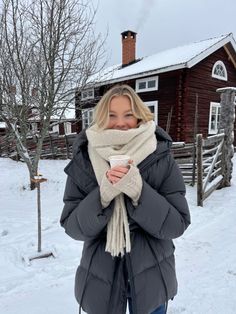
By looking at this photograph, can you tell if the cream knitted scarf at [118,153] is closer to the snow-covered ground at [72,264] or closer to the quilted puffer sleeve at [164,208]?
the quilted puffer sleeve at [164,208]

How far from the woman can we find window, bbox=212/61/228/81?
14.4 m

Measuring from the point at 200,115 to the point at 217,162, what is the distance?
25.2 feet

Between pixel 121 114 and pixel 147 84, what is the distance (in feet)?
43.4

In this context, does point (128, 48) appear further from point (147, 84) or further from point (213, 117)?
point (213, 117)

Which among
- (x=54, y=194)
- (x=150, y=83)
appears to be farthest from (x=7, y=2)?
(x=150, y=83)

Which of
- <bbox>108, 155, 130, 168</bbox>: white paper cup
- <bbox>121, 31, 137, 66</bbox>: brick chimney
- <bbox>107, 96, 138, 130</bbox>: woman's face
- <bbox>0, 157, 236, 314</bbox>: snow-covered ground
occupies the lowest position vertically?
<bbox>0, 157, 236, 314</bbox>: snow-covered ground

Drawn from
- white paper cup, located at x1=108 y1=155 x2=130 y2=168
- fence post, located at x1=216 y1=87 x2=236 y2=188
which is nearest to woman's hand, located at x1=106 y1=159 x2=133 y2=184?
white paper cup, located at x1=108 y1=155 x2=130 y2=168

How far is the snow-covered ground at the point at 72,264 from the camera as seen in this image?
2.78m

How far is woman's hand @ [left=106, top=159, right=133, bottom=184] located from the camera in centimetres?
130

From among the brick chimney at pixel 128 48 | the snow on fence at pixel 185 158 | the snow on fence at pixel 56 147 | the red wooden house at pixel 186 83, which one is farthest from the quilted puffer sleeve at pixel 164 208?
the brick chimney at pixel 128 48

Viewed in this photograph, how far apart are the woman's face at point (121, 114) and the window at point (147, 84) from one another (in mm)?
12782

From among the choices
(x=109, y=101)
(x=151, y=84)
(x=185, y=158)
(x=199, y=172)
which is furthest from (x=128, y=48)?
(x=109, y=101)

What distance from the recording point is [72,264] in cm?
361

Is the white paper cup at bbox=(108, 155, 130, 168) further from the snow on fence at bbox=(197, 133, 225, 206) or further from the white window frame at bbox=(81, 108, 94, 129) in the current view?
the white window frame at bbox=(81, 108, 94, 129)
